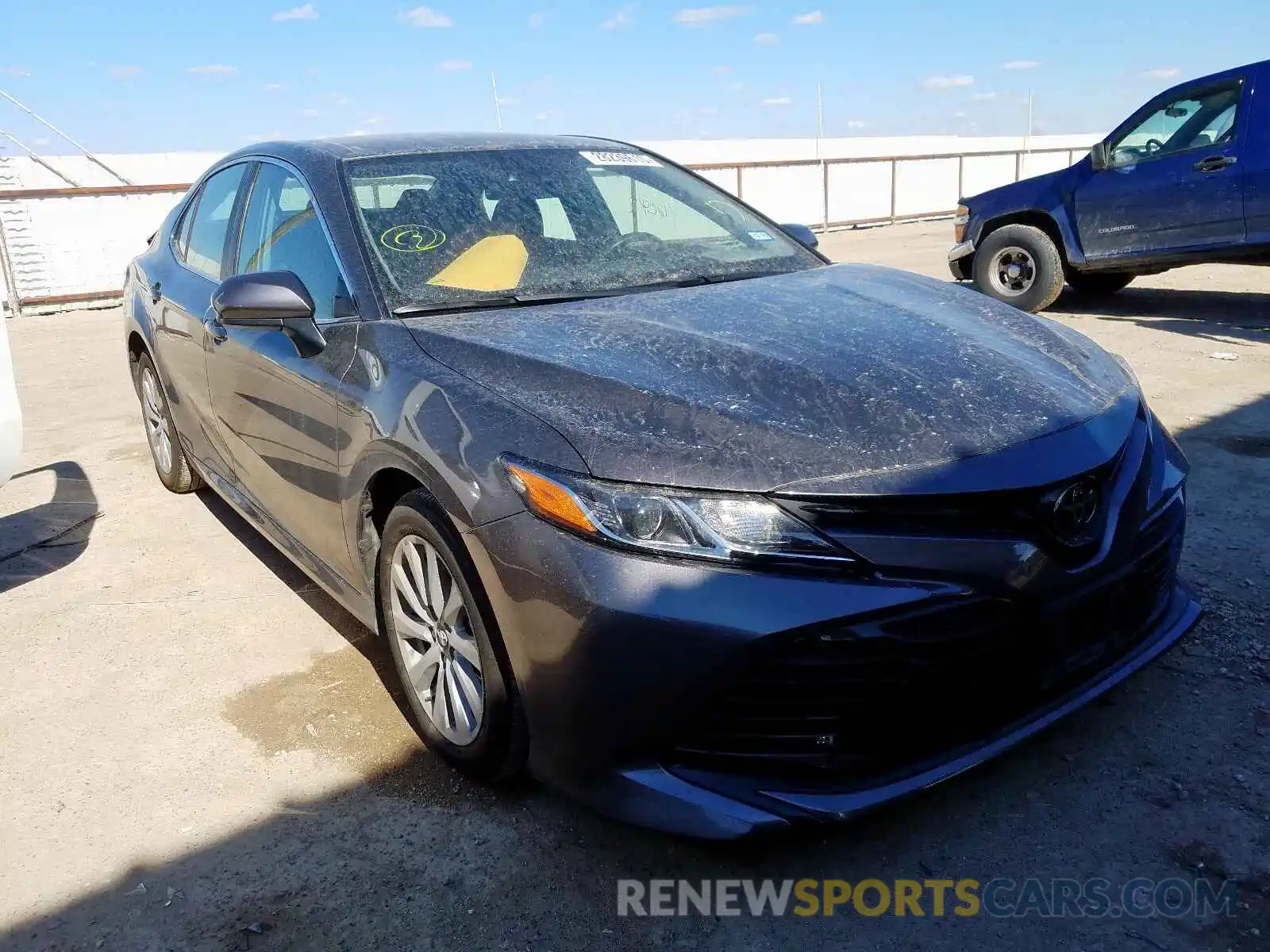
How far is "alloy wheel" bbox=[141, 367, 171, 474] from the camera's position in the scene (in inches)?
194

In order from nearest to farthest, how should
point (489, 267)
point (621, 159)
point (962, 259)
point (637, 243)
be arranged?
1. point (489, 267)
2. point (637, 243)
3. point (621, 159)
4. point (962, 259)

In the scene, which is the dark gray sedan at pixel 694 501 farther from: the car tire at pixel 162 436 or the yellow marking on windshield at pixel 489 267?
the car tire at pixel 162 436

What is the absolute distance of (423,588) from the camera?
102 inches

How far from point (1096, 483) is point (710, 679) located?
93 centimetres

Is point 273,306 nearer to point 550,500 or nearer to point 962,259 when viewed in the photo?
point 550,500

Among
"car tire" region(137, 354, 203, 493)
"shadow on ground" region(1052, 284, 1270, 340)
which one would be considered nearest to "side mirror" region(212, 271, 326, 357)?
"car tire" region(137, 354, 203, 493)

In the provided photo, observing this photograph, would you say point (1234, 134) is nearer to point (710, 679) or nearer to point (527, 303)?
point (527, 303)

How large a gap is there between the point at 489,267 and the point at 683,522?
4.45 ft

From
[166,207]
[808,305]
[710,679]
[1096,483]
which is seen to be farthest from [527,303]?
[166,207]

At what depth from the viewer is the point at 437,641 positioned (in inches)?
102

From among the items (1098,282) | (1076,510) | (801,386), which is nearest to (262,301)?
(801,386)

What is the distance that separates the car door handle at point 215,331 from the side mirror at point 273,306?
74 cm

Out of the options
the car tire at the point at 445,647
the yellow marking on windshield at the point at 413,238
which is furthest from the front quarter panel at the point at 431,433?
the yellow marking on windshield at the point at 413,238

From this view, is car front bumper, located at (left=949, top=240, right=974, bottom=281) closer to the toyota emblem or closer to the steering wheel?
the steering wheel
